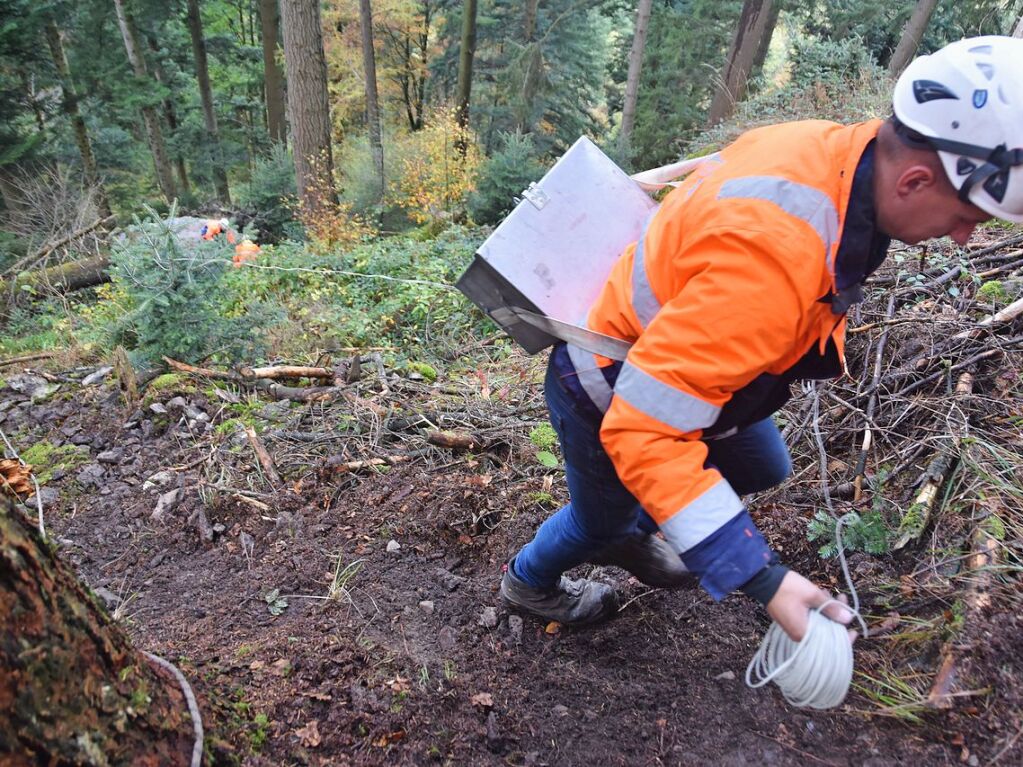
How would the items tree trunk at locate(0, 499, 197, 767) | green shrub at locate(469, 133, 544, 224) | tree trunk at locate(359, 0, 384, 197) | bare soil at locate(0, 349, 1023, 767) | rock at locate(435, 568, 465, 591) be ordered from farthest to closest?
tree trunk at locate(359, 0, 384, 197)
green shrub at locate(469, 133, 544, 224)
rock at locate(435, 568, 465, 591)
bare soil at locate(0, 349, 1023, 767)
tree trunk at locate(0, 499, 197, 767)

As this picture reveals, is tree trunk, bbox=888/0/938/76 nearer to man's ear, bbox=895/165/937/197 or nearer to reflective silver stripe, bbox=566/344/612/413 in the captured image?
man's ear, bbox=895/165/937/197

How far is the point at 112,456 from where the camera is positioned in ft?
12.0

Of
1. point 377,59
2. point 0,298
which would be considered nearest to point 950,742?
point 0,298

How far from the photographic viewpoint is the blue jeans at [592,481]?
178 cm

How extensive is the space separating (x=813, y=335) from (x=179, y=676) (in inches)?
67.6

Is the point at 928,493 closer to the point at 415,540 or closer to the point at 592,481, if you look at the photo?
the point at 592,481

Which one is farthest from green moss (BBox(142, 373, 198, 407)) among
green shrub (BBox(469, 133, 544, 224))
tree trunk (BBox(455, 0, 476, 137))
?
tree trunk (BBox(455, 0, 476, 137))

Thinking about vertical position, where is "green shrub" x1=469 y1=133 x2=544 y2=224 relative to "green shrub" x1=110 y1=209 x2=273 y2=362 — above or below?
below

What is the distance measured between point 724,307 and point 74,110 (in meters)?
16.2

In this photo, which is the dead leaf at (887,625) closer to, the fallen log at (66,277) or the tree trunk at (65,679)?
Answer: the tree trunk at (65,679)

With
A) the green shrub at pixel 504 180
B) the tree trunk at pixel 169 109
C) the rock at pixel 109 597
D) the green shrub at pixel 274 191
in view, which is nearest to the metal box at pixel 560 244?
→ the rock at pixel 109 597

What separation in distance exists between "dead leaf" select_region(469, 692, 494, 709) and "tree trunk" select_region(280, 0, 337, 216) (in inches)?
391

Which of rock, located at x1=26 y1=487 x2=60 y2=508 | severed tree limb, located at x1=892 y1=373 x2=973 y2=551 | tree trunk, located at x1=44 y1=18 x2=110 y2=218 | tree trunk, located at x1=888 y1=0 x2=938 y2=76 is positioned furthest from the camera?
tree trunk, located at x1=44 y1=18 x2=110 y2=218

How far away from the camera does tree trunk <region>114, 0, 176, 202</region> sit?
13797 millimetres
